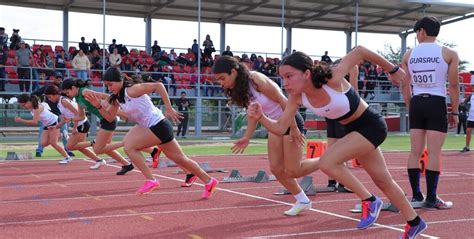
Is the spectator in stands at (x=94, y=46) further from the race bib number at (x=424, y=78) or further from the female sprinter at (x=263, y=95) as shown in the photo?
the race bib number at (x=424, y=78)

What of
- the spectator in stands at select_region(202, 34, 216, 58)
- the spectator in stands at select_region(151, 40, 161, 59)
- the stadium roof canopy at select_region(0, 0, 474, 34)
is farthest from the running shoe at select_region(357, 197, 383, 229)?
the spectator in stands at select_region(202, 34, 216, 58)

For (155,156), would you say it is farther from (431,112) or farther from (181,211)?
(431,112)

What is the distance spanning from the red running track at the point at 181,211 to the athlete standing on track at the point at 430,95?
1.75 feet

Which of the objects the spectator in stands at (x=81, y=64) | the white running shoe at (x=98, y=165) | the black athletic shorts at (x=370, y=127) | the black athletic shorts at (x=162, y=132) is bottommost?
the white running shoe at (x=98, y=165)

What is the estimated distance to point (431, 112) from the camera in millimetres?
7051

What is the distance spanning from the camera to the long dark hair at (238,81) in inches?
252

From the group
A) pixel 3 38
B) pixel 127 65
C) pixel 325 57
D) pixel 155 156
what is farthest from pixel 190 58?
pixel 155 156

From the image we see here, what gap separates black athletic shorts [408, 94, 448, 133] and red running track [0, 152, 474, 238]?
3.36 feet

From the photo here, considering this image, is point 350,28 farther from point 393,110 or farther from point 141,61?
point 141,61

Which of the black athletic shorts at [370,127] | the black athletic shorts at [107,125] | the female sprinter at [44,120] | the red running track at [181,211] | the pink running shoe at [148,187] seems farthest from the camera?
the female sprinter at [44,120]

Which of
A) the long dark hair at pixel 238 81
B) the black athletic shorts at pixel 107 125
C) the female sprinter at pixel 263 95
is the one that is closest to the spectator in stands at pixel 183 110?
the black athletic shorts at pixel 107 125

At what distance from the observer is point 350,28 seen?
35.7 meters

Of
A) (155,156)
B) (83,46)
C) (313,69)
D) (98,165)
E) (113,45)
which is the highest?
(113,45)

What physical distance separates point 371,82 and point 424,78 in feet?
81.9
